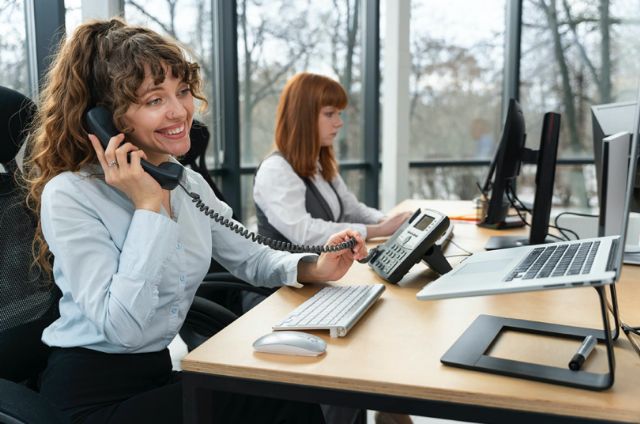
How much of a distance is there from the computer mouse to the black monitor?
0.99 metres

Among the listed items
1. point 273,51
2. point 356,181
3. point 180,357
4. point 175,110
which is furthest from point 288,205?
point 356,181

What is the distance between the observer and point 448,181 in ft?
16.2

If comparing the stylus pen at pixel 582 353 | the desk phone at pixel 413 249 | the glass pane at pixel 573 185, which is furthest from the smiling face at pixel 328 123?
the glass pane at pixel 573 185

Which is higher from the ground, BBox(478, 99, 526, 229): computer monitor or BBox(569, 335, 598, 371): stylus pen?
BBox(478, 99, 526, 229): computer monitor

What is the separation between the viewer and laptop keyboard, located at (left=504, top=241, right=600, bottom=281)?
80cm

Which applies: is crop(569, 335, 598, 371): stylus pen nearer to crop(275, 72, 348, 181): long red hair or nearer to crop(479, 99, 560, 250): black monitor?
crop(479, 99, 560, 250): black monitor

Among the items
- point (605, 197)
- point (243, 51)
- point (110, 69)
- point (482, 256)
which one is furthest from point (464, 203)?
point (110, 69)

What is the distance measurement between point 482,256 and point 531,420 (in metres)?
0.39

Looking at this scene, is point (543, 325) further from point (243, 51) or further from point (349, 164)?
point (349, 164)

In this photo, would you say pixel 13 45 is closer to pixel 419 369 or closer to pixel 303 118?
pixel 303 118

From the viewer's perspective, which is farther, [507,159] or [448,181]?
[448,181]

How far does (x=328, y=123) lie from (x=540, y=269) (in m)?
1.60

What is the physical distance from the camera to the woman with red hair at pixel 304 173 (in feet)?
6.97

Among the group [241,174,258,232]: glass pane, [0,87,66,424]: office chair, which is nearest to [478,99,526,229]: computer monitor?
[0,87,66,424]: office chair
